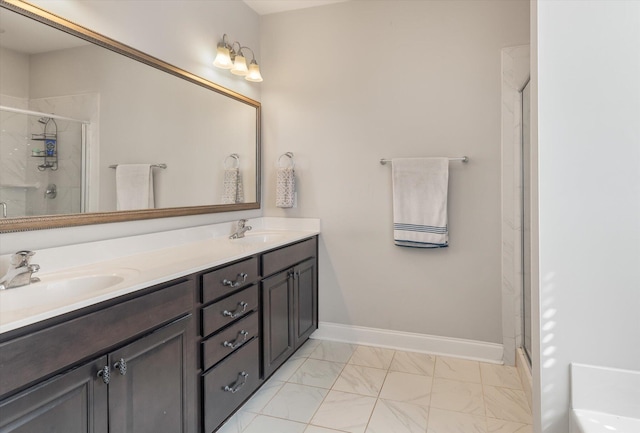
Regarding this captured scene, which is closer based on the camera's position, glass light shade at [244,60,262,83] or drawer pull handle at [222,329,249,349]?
drawer pull handle at [222,329,249,349]

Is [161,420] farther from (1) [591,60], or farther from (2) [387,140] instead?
(2) [387,140]

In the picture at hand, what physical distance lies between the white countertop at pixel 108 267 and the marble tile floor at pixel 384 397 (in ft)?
2.81

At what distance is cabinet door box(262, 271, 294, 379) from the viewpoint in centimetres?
209

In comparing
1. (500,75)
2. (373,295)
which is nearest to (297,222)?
(373,295)

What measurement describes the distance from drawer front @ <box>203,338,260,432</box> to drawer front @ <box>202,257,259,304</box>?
1.06 feet

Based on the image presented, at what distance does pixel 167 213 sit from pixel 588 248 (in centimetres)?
192

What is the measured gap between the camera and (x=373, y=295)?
9.20ft

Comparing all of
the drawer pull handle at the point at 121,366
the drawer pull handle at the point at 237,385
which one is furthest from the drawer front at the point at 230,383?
the drawer pull handle at the point at 121,366

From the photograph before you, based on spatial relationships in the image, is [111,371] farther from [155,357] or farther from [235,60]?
[235,60]

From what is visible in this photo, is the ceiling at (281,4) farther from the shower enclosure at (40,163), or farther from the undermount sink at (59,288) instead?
the undermount sink at (59,288)

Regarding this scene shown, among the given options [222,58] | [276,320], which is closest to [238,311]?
[276,320]

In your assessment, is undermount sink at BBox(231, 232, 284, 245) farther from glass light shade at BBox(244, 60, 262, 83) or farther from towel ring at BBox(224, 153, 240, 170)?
glass light shade at BBox(244, 60, 262, 83)

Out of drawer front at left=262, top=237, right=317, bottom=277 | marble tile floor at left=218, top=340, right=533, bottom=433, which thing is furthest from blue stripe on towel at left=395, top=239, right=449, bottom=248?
marble tile floor at left=218, top=340, right=533, bottom=433

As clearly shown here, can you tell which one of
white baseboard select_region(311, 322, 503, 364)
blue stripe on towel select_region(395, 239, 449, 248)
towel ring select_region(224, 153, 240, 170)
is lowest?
white baseboard select_region(311, 322, 503, 364)
